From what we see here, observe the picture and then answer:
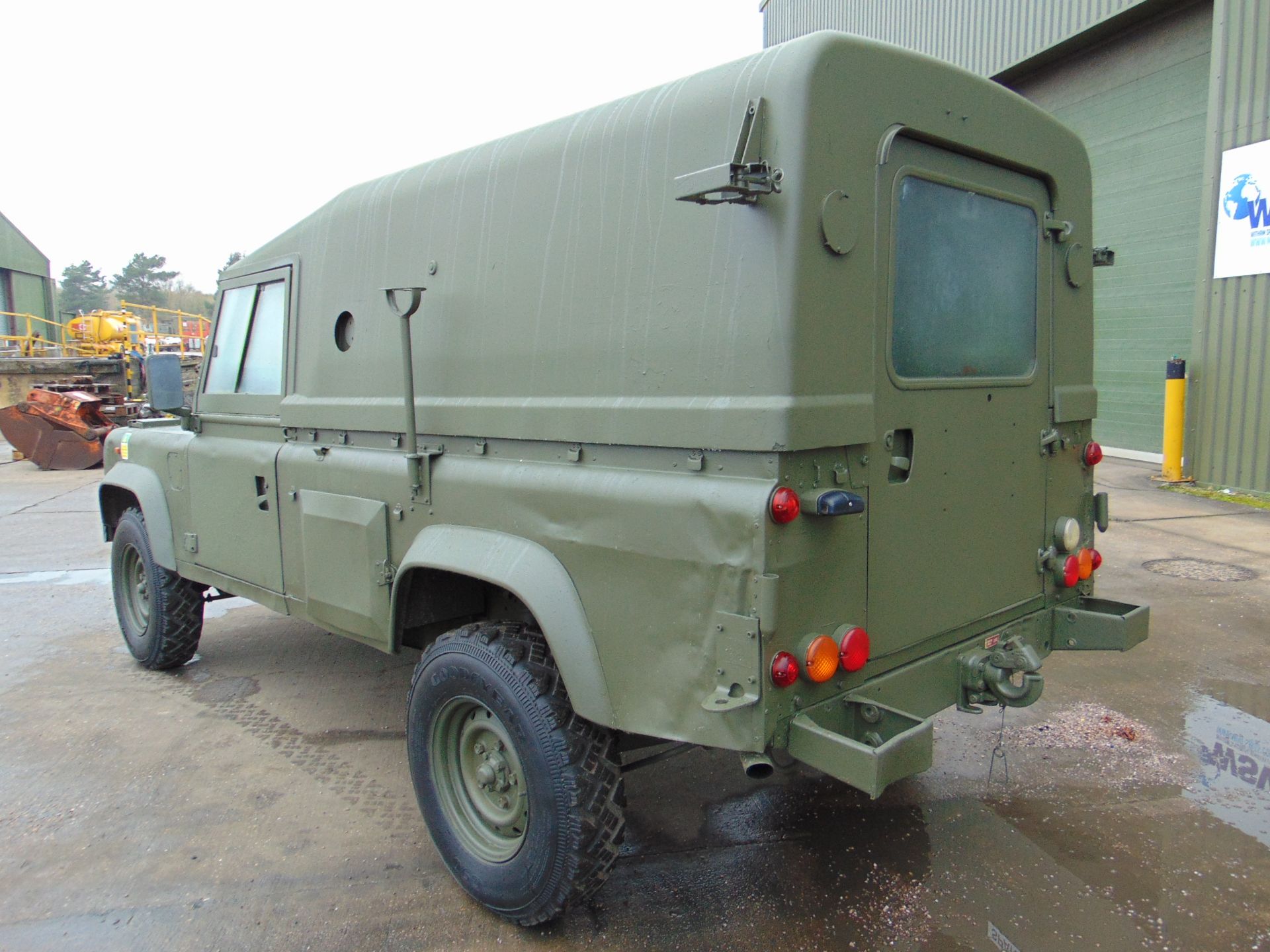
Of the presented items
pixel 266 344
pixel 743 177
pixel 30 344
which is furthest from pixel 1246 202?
pixel 30 344

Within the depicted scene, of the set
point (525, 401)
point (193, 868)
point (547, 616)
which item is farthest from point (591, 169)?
point (193, 868)

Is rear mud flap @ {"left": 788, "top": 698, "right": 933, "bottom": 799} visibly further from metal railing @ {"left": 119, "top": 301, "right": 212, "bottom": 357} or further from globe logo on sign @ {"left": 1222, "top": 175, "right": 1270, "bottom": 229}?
metal railing @ {"left": 119, "top": 301, "right": 212, "bottom": 357}

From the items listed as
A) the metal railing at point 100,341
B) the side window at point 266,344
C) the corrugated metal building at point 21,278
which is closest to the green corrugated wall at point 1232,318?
the side window at point 266,344

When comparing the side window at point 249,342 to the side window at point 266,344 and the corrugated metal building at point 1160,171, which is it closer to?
the side window at point 266,344

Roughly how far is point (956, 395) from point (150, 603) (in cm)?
455

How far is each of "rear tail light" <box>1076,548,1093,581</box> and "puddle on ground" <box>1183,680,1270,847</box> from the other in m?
1.05

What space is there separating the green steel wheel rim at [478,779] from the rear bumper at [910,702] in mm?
995

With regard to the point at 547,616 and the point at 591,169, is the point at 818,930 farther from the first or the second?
the point at 591,169

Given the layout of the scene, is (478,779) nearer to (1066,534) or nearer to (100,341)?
(1066,534)

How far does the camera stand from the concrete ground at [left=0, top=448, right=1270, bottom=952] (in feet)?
9.39

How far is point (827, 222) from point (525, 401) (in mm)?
1108

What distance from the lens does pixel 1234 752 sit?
3963 mm

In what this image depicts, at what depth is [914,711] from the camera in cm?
276

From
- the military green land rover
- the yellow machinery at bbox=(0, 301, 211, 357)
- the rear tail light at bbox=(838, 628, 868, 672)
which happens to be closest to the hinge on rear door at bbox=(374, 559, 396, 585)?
the military green land rover
